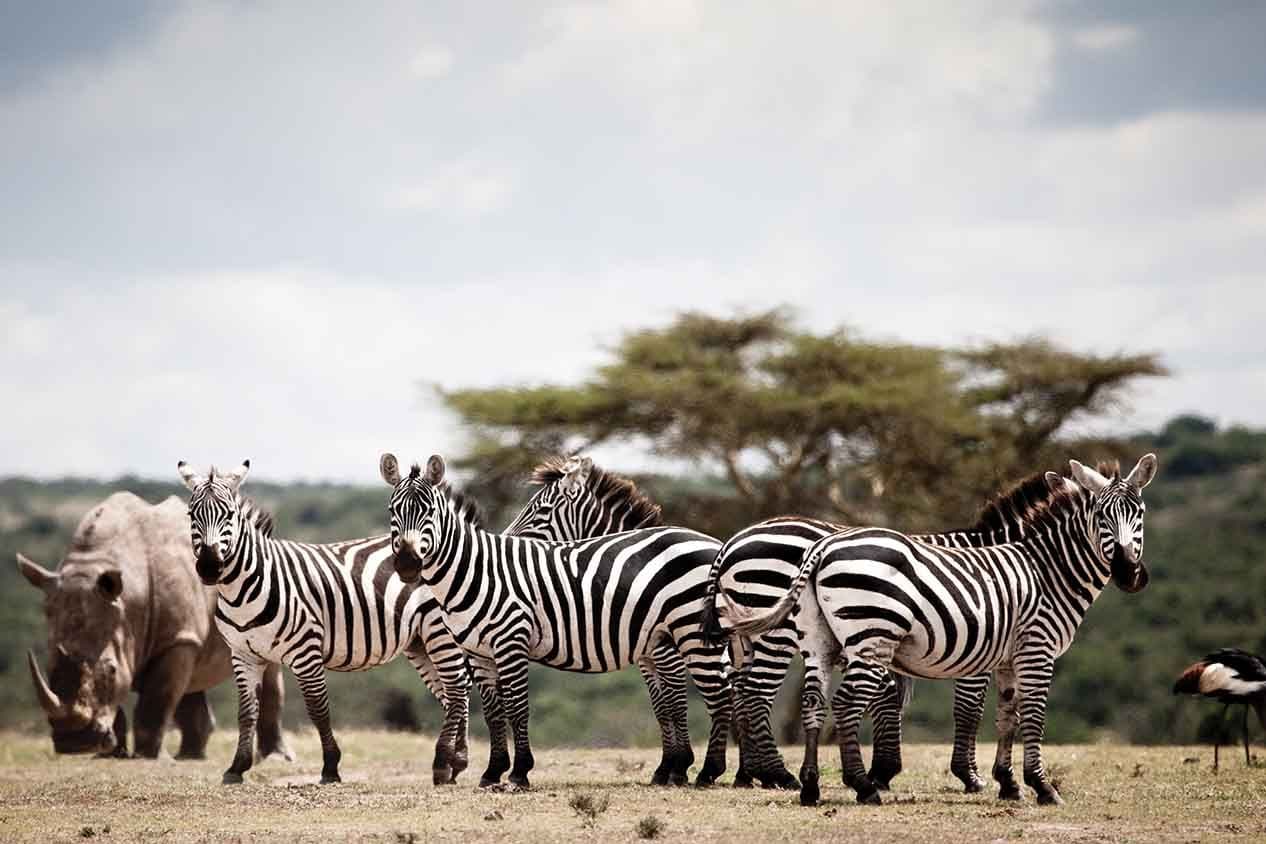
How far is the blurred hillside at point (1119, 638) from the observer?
33.1 meters

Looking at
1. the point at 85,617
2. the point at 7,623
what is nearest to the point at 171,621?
the point at 85,617

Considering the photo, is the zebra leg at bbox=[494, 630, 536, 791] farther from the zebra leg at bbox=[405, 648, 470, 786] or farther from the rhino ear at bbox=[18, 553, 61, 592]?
the rhino ear at bbox=[18, 553, 61, 592]

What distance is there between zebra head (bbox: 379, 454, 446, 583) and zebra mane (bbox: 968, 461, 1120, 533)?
4.13 metres

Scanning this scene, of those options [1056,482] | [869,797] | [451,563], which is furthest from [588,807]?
[1056,482]

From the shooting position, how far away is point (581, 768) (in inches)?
597

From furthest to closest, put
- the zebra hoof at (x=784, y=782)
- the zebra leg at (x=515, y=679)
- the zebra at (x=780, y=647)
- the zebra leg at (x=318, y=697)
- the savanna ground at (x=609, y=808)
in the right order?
the zebra leg at (x=318, y=697) → the zebra hoof at (x=784, y=782) → the zebra leg at (x=515, y=679) → the zebra at (x=780, y=647) → the savanna ground at (x=609, y=808)

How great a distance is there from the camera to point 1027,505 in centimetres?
1182

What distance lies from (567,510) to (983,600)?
4.34 m

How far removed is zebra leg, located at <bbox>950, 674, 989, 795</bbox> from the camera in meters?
11.9

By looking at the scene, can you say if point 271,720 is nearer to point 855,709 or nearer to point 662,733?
point 662,733

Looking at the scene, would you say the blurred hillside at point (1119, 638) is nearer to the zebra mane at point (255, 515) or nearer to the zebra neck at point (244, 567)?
the zebra mane at point (255, 515)

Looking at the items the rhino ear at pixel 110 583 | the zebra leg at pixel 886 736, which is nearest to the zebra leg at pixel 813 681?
the zebra leg at pixel 886 736

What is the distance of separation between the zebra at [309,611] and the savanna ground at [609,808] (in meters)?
0.61

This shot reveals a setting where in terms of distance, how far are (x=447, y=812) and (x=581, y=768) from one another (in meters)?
4.76
